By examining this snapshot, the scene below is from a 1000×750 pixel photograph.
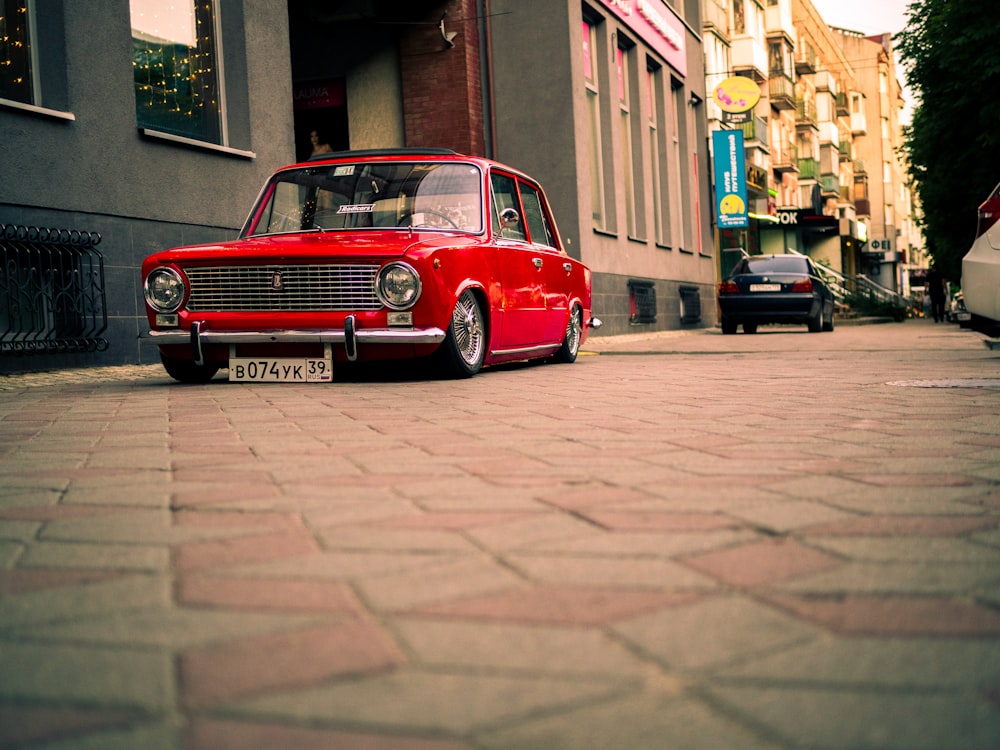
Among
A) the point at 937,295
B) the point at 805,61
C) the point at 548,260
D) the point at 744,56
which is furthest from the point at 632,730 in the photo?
the point at 805,61

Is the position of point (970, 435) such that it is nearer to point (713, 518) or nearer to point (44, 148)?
point (713, 518)

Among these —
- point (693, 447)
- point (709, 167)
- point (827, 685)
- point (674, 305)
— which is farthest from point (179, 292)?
point (709, 167)

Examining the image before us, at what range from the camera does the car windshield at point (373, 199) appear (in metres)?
9.00

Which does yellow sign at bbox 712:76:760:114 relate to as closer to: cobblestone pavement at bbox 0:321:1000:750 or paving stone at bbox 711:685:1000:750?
cobblestone pavement at bbox 0:321:1000:750

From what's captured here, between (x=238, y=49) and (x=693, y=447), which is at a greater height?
(x=238, y=49)

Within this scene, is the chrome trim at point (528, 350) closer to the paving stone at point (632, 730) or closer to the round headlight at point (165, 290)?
the round headlight at point (165, 290)

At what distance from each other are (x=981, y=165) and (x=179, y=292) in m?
23.1

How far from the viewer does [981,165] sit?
87.9 ft

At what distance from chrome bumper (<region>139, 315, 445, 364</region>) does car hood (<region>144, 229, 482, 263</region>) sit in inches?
18.4

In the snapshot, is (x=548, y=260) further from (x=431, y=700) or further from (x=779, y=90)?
(x=779, y=90)

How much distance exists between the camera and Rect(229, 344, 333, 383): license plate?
8.06 meters

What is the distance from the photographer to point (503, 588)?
243 cm

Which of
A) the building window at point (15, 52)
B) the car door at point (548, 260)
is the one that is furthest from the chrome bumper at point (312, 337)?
the building window at point (15, 52)

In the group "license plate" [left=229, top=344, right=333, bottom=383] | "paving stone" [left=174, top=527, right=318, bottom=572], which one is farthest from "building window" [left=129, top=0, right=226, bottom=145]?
"paving stone" [left=174, top=527, right=318, bottom=572]
